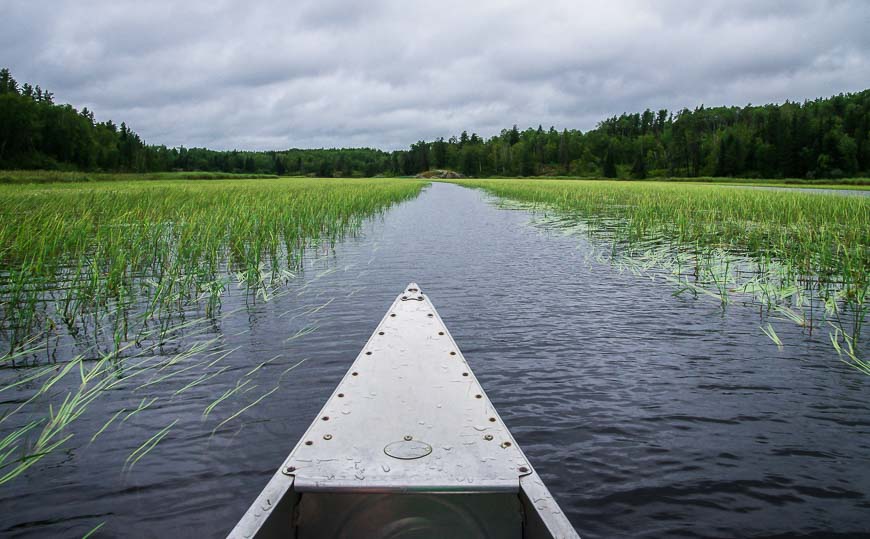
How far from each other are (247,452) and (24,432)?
1.50 metres

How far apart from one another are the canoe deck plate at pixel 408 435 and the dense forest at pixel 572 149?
258ft

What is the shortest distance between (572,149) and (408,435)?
413 ft

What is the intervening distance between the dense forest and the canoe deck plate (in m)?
78.7

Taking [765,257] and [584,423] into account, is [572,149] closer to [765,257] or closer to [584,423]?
[765,257]

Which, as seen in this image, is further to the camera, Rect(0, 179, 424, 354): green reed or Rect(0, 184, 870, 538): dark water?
Rect(0, 179, 424, 354): green reed

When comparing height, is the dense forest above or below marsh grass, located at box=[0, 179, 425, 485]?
above

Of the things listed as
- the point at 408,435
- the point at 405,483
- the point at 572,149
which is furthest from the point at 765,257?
the point at 572,149

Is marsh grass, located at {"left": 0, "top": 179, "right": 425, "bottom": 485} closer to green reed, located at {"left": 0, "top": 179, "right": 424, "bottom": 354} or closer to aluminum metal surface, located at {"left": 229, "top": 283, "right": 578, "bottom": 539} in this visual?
A: green reed, located at {"left": 0, "top": 179, "right": 424, "bottom": 354}

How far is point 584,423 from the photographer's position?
361cm

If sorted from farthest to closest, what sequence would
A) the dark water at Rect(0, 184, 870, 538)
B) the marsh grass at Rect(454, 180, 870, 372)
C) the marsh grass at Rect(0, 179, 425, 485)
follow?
the marsh grass at Rect(454, 180, 870, 372)
the marsh grass at Rect(0, 179, 425, 485)
the dark water at Rect(0, 184, 870, 538)

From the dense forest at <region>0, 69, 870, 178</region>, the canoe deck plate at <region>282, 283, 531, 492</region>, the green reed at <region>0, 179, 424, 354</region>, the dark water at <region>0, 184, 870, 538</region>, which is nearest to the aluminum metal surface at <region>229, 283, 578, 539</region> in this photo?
the canoe deck plate at <region>282, 283, 531, 492</region>

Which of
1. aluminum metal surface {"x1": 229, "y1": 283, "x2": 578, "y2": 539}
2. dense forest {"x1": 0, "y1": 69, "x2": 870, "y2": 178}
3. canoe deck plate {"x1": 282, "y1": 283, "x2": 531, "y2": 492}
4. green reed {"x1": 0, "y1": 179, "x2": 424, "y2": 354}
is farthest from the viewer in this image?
dense forest {"x1": 0, "y1": 69, "x2": 870, "y2": 178}

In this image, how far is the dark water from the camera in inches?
106

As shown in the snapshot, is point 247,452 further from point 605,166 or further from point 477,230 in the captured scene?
point 605,166
